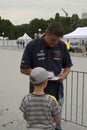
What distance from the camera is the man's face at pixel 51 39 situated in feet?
16.4

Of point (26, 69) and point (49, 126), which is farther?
point (26, 69)

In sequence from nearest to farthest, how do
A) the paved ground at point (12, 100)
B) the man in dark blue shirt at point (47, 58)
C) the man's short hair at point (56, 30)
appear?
1. the man's short hair at point (56, 30)
2. the man in dark blue shirt at point (47, 58)
3. the paved ground at point (12, 100)

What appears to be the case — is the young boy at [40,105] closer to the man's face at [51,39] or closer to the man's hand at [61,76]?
the man's face at [51,39]

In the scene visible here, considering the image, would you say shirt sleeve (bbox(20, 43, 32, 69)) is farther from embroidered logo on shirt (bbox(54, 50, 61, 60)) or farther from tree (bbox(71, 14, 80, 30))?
tree (bbox(71, 14, 80, 30))

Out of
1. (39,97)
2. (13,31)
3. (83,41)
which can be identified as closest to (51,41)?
(39,97)

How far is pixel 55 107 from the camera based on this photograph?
4.23 metres

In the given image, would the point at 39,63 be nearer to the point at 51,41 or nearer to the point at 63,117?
the point at 51,41

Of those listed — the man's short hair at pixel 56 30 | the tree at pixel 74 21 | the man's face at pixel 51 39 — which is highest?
the man's short hair at pixel 56 30

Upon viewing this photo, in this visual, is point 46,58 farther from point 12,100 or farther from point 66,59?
point 12,100

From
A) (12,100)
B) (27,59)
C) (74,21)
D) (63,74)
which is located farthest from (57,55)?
(74,21)

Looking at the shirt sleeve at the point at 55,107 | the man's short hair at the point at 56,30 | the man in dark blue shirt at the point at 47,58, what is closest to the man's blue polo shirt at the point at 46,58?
the man in dark blue shirt at the point at 47,58

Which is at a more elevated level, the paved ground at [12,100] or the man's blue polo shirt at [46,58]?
the man's blue polo shirt at [46,58]

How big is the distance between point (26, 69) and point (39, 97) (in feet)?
3.72

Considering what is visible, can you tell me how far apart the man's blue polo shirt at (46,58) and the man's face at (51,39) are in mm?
88
